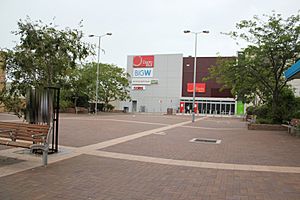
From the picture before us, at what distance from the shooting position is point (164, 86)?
62906 millimetres

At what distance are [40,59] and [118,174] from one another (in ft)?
15.1

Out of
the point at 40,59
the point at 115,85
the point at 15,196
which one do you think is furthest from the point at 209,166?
the point at 115,85

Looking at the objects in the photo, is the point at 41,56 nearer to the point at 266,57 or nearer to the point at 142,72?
the point at 266,57

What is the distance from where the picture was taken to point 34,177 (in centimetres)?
645

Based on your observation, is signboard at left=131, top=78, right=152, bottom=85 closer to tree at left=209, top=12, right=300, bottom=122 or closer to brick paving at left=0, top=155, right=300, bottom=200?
tree at left=209, top=12, right=300, bottom=122

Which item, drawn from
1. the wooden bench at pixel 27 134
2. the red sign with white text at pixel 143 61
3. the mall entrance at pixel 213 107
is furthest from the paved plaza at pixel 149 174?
the red sign with white text at pixel 143 61

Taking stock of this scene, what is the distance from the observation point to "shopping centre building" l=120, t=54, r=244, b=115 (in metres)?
60.9

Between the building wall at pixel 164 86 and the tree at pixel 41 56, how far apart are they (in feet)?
173

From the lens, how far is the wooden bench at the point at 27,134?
7748mm

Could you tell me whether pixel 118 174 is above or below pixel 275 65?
below

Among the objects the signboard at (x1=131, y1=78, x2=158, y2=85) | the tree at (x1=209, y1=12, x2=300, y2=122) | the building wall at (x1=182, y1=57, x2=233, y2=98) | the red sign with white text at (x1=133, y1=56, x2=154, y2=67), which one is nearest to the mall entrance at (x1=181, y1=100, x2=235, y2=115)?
the building wall at (x1=182, y1=57, x2=233, y2=98)

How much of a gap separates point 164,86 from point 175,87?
2.24 m

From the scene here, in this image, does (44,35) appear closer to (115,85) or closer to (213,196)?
(213,196)

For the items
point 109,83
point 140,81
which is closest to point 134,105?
point 140,81
